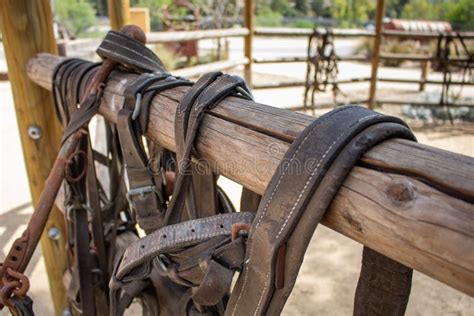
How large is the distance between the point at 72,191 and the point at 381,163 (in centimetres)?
101

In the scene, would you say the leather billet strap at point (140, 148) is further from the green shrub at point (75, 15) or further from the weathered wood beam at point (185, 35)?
the green shrub at point (75, 15)

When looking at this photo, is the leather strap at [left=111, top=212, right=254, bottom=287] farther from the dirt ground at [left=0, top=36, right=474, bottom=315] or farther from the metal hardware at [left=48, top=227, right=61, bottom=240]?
the dirt ground at [left=0, top=36, right=474, bottom=315]

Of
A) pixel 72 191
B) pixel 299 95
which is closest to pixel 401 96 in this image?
pixel 299 95

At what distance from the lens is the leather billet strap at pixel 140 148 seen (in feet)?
2.80

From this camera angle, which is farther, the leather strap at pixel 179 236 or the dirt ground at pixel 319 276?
the dirt ground at pixel 319 276

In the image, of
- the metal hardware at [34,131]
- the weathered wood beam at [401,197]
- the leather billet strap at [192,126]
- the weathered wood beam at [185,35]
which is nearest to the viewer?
the weathered wood beam at [401,197]

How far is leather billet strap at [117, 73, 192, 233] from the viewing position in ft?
2.80

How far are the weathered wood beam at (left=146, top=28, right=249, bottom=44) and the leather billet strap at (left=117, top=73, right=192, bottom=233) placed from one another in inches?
90.5

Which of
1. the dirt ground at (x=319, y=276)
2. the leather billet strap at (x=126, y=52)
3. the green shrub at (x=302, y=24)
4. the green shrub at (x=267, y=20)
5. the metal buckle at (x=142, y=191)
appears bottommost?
the dirt ground at (x=319, y=276)

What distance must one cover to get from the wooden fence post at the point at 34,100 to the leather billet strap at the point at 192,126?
0.97 metres

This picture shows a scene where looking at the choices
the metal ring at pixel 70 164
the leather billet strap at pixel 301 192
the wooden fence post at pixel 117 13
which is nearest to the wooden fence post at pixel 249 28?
the wooden fence post at pixel 117 13

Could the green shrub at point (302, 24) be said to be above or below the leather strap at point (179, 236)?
below

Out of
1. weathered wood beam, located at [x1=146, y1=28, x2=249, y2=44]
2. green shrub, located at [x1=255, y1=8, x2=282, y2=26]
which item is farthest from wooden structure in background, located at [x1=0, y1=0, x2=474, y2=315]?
green shrub, located at [x1=255, y1=8, x2=282, y2=26]

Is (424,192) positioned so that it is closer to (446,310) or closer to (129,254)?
(129,254)
